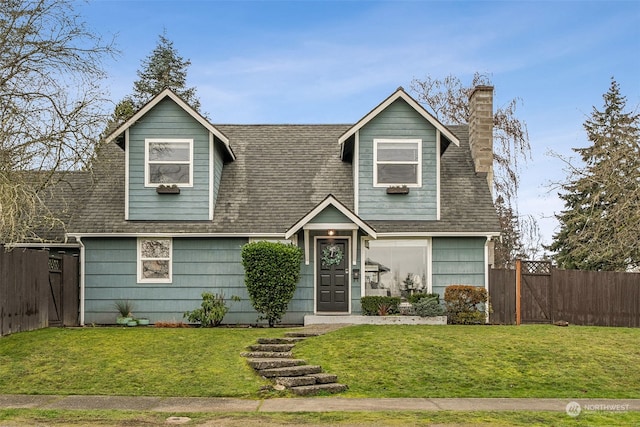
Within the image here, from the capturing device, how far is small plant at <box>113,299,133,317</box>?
1962cm

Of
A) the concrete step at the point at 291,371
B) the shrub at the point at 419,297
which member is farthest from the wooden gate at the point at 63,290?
the shrub at the point at 419,297

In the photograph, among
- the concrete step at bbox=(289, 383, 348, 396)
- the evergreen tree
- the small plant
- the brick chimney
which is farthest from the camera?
the evergreen tree

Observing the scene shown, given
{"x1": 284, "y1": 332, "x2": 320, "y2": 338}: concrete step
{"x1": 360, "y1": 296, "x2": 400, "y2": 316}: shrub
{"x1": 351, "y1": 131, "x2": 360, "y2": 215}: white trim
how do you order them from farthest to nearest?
{"x1": 351, "y1": 131, "x2": 360, "y2": 215}: white trim → {"x1": 360, "y1": 296, "x2": 400, "y2": 316}: shrub → {"x1": 284, "y1": 332, "x2": 320, "y2": 338}: concrete step

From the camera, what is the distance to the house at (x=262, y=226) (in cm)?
1988

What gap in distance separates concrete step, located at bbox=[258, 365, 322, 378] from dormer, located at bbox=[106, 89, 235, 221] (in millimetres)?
7880

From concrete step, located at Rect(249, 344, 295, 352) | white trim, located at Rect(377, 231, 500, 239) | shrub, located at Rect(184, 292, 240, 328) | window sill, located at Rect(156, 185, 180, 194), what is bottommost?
concrete step, located at Rect(249, 344, 295, 352)

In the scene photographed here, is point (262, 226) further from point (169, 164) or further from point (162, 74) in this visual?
point (162, 74)

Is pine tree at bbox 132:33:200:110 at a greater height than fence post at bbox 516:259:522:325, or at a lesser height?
greater

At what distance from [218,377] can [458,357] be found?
16.2ft

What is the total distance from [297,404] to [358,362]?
2872 millimetres

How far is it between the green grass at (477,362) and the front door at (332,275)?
2.57m

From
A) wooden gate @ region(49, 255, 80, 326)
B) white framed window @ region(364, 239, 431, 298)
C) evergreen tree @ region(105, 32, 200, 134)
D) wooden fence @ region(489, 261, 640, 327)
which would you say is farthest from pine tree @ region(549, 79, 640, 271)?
evergreen tree @ region(105, 32, 200, 134)

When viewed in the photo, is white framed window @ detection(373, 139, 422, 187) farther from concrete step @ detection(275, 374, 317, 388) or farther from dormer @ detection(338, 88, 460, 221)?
concrete step @ detection(275, 374, 317, 388)

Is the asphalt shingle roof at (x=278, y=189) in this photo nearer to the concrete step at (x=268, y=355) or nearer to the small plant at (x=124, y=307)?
the small plant at (x=124, y=307)
